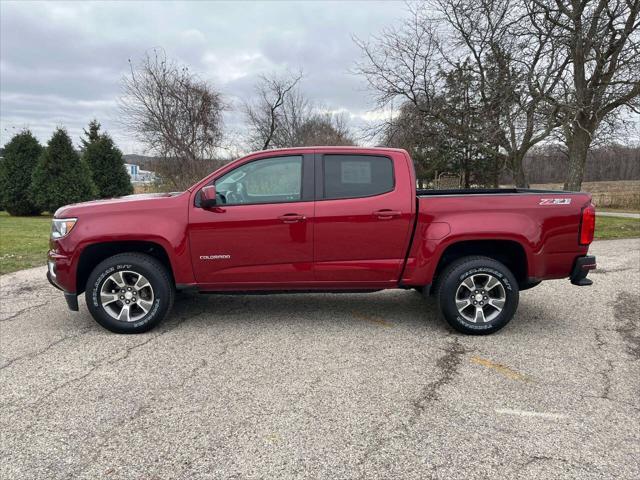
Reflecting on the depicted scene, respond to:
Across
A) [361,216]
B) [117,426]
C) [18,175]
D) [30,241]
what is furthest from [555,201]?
[18,175]

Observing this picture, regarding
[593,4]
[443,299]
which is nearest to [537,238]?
[443,299]

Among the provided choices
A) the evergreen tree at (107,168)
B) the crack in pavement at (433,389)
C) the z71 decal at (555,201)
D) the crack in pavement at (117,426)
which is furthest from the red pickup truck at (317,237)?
the evergreen tree at (107,168)

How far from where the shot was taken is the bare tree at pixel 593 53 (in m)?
12.1

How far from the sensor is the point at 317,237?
418 cm

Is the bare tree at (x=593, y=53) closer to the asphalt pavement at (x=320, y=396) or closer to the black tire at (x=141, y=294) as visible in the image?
the asphalt pavement at (x=320, y=396)

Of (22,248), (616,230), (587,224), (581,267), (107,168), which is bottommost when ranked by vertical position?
(22,248)

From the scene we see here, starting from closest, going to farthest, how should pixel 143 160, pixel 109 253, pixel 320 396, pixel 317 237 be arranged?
pixel 320 396 → pixel 317 237 → pixel 109 253 → pixel 143 160

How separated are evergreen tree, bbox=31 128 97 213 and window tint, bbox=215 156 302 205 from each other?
16.9m

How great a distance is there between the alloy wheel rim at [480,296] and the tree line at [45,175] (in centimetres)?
1835

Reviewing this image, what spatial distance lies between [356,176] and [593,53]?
42.3 feet

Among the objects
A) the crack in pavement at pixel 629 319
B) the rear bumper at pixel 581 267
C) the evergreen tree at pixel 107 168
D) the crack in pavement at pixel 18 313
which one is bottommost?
the crack in pavement at pixel 18 313

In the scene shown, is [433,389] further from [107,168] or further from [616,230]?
[107,168]

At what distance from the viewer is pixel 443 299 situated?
420cm

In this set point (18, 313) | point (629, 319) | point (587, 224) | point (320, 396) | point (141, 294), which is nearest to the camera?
point (320, 396)
